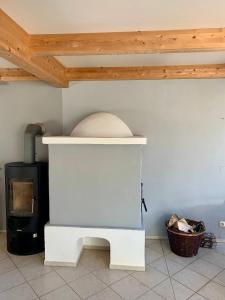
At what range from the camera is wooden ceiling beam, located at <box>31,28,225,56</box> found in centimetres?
188

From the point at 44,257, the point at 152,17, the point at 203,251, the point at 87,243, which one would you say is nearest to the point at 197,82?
the point at 152,17

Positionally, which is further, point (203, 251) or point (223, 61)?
point (203, 251)

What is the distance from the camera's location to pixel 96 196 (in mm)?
2877

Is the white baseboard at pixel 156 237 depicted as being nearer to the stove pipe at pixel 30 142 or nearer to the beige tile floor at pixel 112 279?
the beige tile floor at pixel 112 279

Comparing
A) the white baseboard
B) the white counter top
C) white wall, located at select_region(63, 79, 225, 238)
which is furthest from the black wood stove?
the white baseboard

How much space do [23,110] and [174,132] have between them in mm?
2203

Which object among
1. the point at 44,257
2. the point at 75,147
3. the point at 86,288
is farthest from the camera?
the point at 44,257

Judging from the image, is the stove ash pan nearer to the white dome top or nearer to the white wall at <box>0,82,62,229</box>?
the white dome top

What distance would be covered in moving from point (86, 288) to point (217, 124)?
8.52 ft

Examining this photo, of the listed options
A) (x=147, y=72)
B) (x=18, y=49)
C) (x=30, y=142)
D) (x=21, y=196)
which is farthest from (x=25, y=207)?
(x=147, y=72)

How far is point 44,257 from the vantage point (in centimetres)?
306

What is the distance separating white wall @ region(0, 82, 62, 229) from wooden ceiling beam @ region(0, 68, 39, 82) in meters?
0.27

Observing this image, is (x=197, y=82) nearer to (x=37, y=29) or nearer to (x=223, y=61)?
(x=223, y=61)

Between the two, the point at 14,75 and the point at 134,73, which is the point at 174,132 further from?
the point at 14,75
